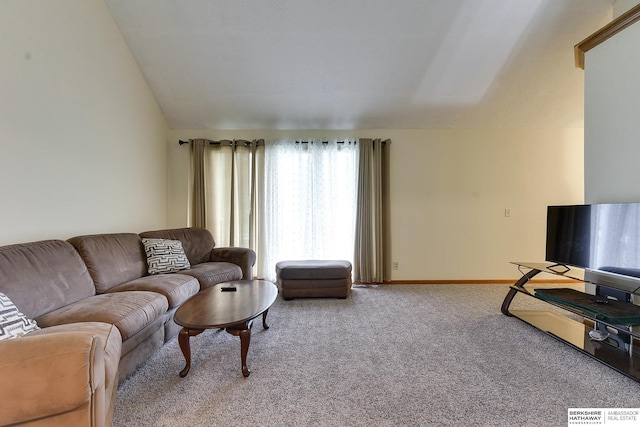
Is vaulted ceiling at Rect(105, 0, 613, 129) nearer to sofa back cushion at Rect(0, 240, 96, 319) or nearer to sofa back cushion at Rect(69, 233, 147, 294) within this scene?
sofa back cushion at Rect(69, 233, 147, 294)

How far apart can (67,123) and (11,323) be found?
5.81 feet

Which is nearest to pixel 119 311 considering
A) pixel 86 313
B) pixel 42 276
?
pixel 86 313

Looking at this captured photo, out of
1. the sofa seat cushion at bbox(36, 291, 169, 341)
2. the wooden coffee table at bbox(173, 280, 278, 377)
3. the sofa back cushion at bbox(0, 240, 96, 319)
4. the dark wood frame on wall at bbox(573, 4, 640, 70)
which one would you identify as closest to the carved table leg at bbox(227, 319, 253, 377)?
the wooden coffee table at bbox(173, 280, 278, 377)

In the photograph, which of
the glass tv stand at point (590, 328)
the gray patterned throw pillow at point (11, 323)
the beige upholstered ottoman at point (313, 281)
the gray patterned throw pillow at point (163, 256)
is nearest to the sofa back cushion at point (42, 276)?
the gray patterned throw pillow at point (11, 323)

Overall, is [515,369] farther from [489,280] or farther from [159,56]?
[159,56]

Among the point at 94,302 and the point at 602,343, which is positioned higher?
the point at 94,302

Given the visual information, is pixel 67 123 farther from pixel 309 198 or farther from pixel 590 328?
pixel 590 328

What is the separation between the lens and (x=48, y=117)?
212 centimetres

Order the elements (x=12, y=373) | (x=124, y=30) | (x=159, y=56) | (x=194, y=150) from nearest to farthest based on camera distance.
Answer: (x=12, y=373) < (x=124, y=30) < (x=159, y=56) < (x=194, y=150)

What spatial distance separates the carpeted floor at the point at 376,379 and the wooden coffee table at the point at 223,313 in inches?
9.2

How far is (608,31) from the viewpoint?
Result: 7.43 ft

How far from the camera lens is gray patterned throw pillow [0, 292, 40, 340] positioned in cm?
127

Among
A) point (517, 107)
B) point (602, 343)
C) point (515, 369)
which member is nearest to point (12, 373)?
point (515, 369)

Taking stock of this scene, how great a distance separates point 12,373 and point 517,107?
5.04m
